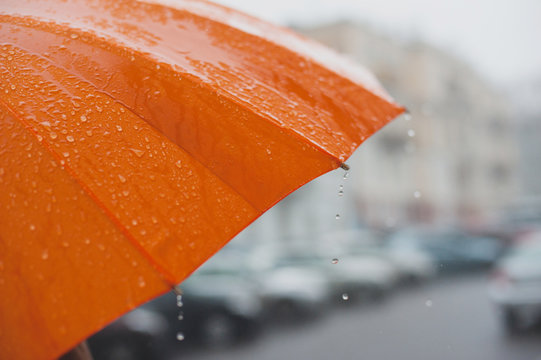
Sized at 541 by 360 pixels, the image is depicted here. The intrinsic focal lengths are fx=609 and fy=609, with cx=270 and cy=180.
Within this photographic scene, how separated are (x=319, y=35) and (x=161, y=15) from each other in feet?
90.6

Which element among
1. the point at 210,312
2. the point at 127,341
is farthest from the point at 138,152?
the point at 210,312

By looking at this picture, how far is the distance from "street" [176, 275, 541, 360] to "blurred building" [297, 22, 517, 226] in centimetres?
1585

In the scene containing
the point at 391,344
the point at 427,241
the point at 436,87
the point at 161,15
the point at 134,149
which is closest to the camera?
the point at 134,149

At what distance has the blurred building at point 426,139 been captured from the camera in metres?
29.3

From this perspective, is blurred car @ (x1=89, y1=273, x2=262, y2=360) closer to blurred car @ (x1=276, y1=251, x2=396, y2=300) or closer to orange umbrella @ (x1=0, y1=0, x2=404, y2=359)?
blurred car @ (x1=276, y1=251, x2=396, y2=300)

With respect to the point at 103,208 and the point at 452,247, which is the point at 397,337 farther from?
the point at 452,247

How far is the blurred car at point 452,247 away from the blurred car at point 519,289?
6895 millimetres

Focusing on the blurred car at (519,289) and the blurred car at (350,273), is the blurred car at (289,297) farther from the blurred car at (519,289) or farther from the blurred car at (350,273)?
the blurred car at (519,289)

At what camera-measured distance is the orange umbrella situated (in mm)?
1327

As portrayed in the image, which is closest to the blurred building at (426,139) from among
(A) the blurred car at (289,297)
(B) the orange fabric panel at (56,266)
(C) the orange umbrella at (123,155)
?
(A) the blurred car at (289,297)


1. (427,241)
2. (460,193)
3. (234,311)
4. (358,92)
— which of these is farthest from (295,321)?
(460,193)

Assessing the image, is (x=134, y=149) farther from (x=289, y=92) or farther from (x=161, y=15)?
(x=161, y=15)

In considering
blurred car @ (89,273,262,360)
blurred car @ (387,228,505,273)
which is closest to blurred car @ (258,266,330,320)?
blurred car @ (89,273,262,360)

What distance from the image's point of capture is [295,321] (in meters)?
11.1
